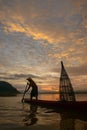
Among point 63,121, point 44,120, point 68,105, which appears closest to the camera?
point 63,121

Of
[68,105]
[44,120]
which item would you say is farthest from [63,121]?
[68,105]

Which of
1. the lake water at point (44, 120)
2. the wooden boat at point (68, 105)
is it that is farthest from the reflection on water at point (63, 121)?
the wooden boat at point (68, 105)

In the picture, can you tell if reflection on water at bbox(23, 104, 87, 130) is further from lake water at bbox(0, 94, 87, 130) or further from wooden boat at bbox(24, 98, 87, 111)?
wooden boat at bbox(24, 98, 87, 111)

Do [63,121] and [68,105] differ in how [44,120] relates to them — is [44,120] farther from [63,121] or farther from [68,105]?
[68,105]

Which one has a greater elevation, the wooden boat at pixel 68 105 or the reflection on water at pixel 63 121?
the wooden boat at pixel 68 105

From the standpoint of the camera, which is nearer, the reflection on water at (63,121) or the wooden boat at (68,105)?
the reflection on water at (63,121)

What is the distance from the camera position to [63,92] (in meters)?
24.1

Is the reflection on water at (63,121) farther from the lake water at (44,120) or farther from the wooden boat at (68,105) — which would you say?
the wooden boat at (68,105)

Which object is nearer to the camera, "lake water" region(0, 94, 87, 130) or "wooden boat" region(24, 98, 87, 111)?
"lake water" region(0, 94, 87, 130)

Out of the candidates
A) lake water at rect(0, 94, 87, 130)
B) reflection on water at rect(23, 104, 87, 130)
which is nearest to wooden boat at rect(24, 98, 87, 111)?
lake water at rect(0, 94, 87, 130)

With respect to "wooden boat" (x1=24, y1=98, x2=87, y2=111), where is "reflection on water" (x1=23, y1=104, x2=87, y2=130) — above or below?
below

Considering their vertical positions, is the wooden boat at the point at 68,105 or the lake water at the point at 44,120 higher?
the wooden boat at the point at 68,105

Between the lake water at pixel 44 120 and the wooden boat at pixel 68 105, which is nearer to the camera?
the lake water at pixel 44 120

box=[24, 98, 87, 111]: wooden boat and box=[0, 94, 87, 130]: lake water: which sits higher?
box=[24, 98, 87, 111]: wooden boat
